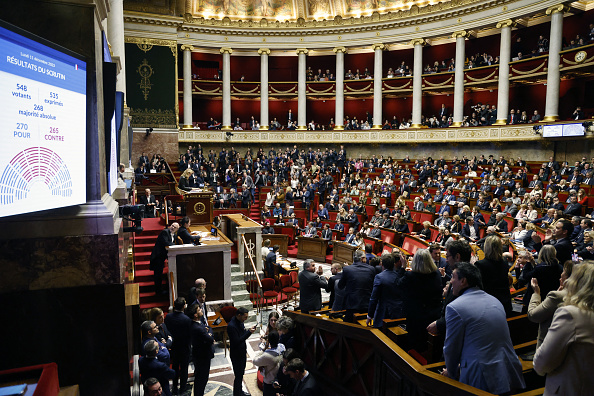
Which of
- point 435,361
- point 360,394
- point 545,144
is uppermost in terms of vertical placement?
point 545,144

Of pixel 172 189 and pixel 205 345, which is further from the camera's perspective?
Answer: pixel 172 189

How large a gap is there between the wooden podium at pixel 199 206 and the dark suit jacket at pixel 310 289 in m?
5.63

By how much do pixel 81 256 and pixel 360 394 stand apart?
340cm

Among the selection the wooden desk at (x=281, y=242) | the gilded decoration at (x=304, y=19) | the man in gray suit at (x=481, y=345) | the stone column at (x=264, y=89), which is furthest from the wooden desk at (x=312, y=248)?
the gilded decoration at (x=304, y=19)

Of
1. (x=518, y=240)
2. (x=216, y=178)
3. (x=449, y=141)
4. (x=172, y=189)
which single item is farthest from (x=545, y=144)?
(x=172, y=189)

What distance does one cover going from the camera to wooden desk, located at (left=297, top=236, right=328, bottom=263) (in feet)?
44.3

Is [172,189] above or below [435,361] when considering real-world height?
above

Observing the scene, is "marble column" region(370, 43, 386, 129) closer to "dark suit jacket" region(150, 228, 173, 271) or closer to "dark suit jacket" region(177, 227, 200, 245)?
"dark suit jacket" region(177, 227, 200, 245)

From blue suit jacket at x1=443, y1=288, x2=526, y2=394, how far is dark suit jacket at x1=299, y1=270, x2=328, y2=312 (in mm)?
Answer: 3945

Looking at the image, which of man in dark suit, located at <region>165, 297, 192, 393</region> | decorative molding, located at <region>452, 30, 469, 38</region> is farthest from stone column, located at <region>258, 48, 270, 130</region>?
man in dark suit, located at <region>165, 297, 192, 393</region>

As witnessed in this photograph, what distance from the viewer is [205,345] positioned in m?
5.59

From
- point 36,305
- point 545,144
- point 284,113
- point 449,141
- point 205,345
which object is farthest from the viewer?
point 284,113

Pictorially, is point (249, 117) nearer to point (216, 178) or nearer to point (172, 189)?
point (216, 178)

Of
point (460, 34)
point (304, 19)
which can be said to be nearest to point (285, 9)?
point (304, 19)
